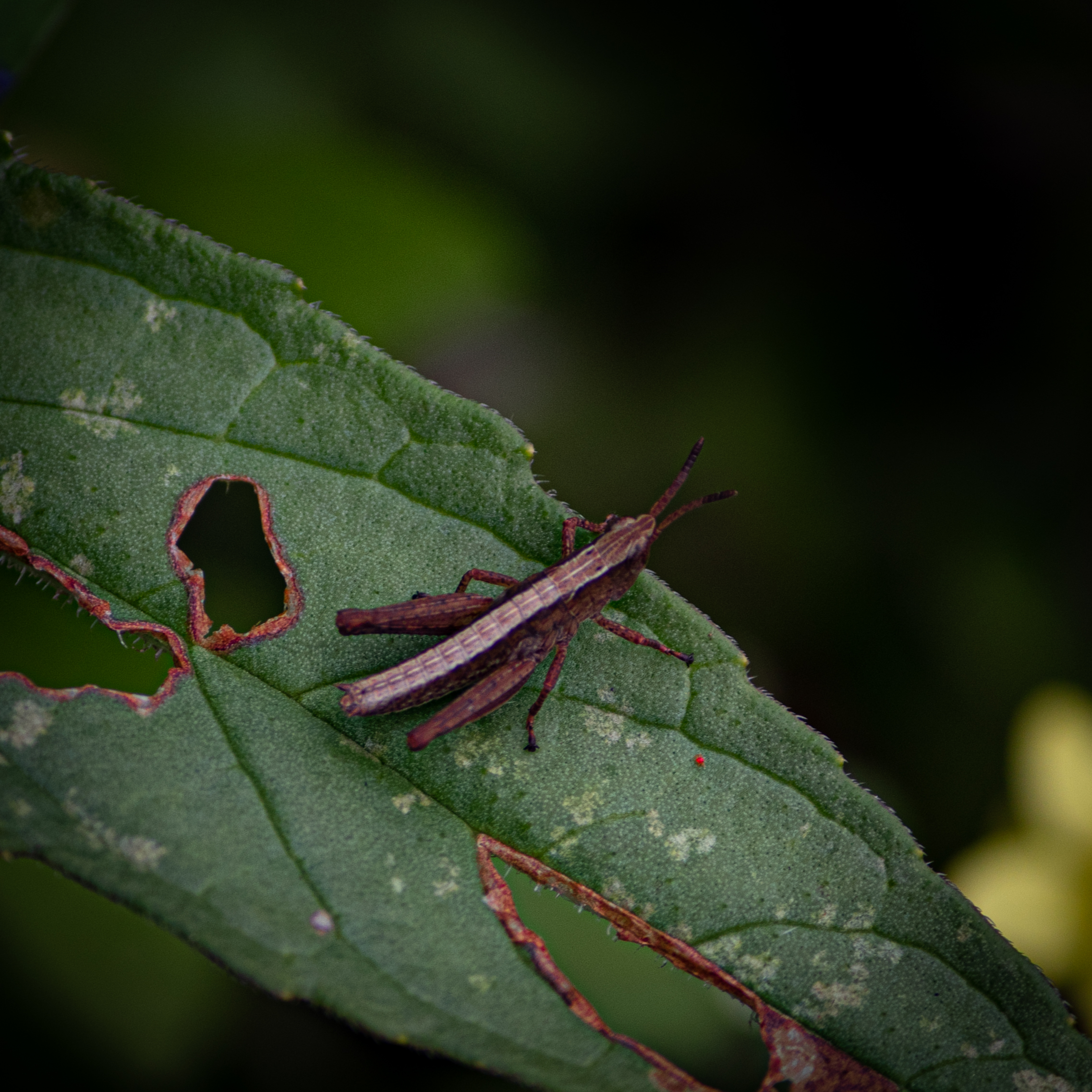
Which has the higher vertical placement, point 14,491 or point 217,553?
point 217,553

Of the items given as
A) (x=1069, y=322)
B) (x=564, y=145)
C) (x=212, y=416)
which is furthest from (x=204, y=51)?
(x=1069, y=322)

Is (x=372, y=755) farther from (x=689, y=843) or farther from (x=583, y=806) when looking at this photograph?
(x=689, y=843)

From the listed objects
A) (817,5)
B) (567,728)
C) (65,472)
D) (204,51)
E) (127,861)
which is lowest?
(127,861)

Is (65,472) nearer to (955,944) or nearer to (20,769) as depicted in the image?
(20,769)

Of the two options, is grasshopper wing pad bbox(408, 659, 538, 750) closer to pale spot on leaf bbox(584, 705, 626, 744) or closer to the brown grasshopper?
the brown grasshopper

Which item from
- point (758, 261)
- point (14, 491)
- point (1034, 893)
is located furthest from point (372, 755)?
point (758, 261)

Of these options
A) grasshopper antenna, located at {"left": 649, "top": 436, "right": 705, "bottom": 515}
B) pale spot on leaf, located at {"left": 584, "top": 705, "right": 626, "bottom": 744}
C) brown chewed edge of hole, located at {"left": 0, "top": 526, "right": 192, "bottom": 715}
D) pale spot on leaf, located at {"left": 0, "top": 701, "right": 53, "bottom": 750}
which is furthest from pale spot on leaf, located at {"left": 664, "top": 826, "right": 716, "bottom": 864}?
pale spot on leaf, located at {"left": 0, "top": 701, "right": 53, "bottom": 750}
